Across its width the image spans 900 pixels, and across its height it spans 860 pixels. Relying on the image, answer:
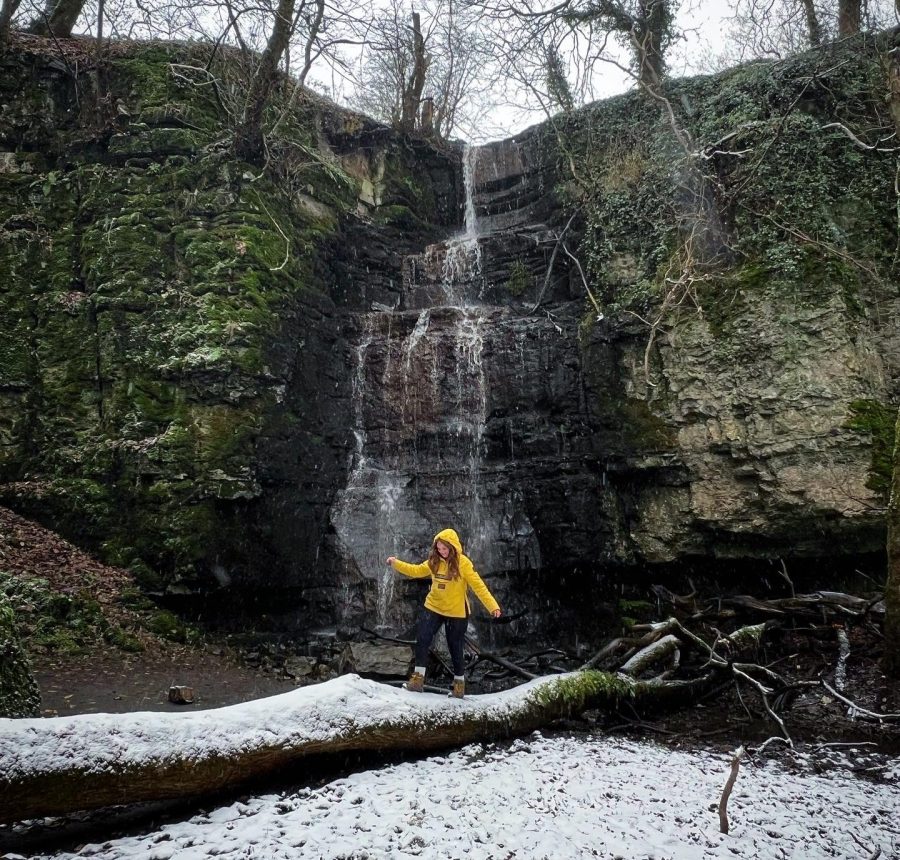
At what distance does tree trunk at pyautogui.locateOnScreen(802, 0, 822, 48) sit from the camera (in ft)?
37.0

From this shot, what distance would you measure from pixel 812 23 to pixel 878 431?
335 inches

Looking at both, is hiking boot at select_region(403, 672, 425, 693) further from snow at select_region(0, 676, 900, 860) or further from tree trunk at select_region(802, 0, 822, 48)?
tree trunk at select_region(802, 0, 822, 48)

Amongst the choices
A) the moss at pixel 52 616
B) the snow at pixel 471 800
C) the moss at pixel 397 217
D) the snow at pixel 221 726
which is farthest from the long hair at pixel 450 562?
the moss at pixel 397 217

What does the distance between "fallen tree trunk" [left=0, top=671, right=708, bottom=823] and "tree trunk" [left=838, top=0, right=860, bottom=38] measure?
12454 millimetres

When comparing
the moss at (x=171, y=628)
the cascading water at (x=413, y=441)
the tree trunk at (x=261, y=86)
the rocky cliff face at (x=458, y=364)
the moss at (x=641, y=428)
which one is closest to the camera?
the moss at (x=171, y=628)

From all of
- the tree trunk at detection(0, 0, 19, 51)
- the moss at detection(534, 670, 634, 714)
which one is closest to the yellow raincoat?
the moss at detection(534, 670, 634, 714)

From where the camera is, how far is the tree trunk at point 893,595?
17.1ft

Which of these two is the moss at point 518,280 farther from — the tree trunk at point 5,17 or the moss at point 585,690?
the tree trunk at point 5,17

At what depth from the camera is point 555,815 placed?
11.7 feet

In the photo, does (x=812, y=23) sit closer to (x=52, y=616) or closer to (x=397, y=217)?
(x=397, y=217)

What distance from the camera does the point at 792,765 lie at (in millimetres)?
4277

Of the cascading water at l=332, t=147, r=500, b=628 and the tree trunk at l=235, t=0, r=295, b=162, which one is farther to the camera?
the cascading water at l=332, t=147, r=500, b=628

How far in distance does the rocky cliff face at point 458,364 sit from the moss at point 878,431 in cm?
5

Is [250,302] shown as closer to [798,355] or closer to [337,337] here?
[337,337]
